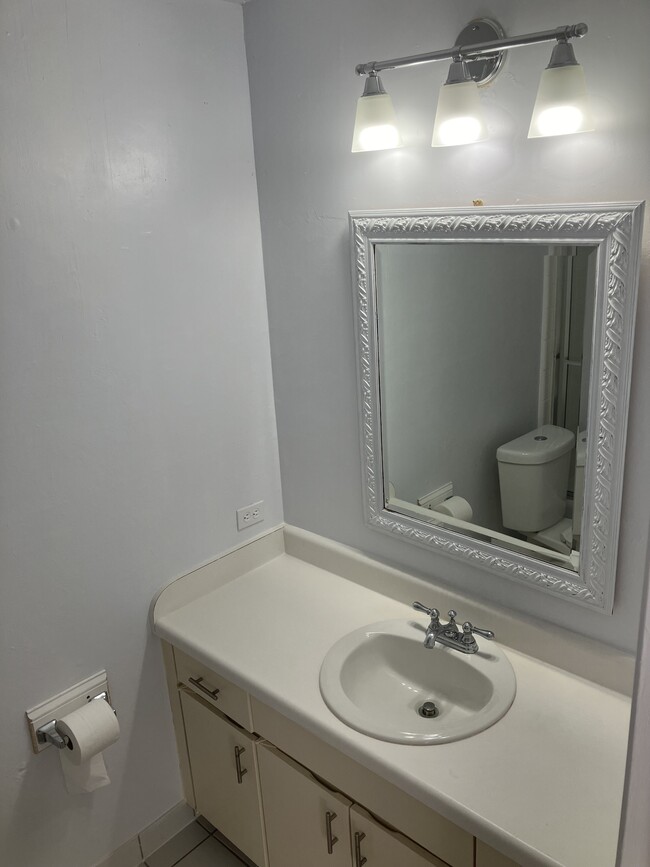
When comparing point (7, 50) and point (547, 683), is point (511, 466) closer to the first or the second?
point (547, 683)

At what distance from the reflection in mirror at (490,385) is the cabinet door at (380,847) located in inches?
26.7

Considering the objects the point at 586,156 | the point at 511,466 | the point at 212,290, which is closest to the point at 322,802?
the point at 511,466

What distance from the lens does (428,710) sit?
67.7 inches

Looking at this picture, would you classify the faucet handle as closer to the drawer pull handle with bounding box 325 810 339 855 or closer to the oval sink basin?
the oval sink basin

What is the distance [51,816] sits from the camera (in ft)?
6.08

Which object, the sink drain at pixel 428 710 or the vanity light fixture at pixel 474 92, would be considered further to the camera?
the sink drain at pixel 428 710

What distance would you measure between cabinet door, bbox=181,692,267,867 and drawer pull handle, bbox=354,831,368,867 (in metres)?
0.34

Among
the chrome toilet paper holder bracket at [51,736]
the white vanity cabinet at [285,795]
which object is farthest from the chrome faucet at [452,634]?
the chrome toilet paper holder bracket at [51,736]

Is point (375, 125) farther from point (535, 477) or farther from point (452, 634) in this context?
point (452, 634)

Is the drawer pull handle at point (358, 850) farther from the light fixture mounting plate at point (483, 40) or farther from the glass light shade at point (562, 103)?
the light fixture mounting plate at point (483, 40)

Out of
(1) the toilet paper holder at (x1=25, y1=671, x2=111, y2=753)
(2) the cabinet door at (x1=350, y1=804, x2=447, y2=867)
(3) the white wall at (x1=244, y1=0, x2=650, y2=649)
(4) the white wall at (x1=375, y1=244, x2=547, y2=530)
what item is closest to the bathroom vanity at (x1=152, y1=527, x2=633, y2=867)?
(2) the cabinet door at (x1=350, y1=804, x2=447, y2=867)

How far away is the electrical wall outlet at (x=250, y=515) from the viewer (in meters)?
2.18

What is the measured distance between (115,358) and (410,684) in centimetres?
110

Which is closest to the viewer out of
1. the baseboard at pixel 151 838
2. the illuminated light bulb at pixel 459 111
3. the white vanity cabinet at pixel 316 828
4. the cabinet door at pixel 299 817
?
the illuminated light bulb at pixel 459 111
